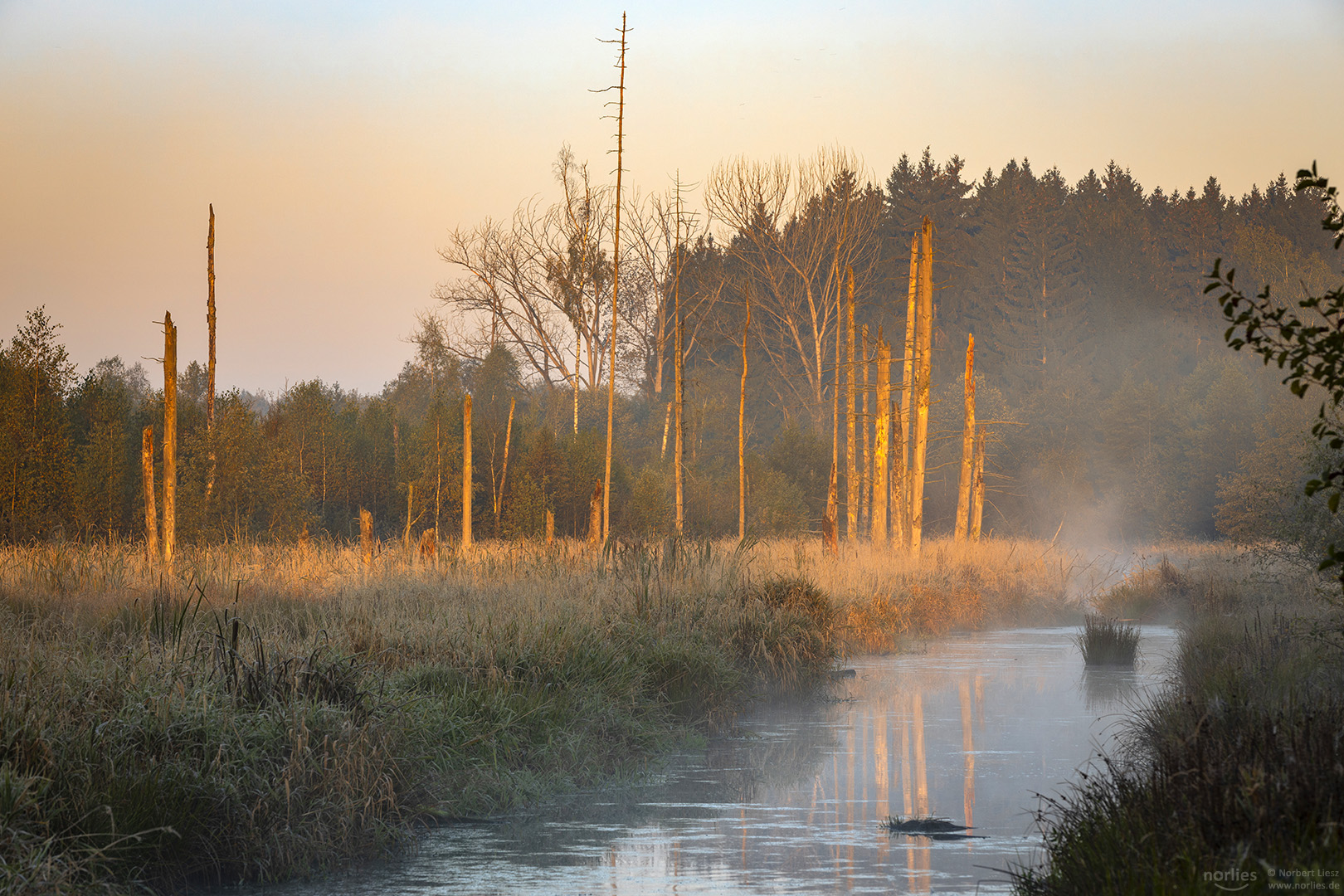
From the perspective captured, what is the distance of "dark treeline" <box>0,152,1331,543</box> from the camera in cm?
3159

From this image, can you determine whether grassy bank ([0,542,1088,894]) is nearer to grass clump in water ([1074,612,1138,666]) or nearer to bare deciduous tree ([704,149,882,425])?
grass clump in water ([1074,612,1138,666])

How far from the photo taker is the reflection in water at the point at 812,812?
701 centimetres

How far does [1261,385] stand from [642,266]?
87.2 feet

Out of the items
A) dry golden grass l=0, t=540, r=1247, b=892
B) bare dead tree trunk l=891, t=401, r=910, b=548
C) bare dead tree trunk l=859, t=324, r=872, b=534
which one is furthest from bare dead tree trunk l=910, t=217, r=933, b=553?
dry golden grass l=0, t=540, r=1247, b=892

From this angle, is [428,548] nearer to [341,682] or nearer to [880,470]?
[341,682]

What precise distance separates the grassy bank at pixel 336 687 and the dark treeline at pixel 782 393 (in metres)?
11.5

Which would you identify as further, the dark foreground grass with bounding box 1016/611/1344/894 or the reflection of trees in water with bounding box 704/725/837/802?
the reflection of trees in water with bounding box 704/725/837/802

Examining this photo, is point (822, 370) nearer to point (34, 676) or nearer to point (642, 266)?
point (642, 266)

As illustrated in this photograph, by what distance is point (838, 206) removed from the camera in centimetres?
5416

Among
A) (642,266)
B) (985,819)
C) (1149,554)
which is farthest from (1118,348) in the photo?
(985,819)

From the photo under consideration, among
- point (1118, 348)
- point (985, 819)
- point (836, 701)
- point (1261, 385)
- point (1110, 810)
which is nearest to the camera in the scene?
point (1110, 810)

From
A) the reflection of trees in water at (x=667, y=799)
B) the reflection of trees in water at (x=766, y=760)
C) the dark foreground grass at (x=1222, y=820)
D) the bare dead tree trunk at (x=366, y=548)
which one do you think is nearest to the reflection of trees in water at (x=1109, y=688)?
the reflection of trees in water at (x=766, y=760)

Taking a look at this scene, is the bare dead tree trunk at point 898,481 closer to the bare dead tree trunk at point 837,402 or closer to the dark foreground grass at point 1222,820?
the bare dead tree trunk at point 837,402

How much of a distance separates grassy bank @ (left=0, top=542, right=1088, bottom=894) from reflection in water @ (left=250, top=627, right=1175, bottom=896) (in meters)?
Result: 0.54
